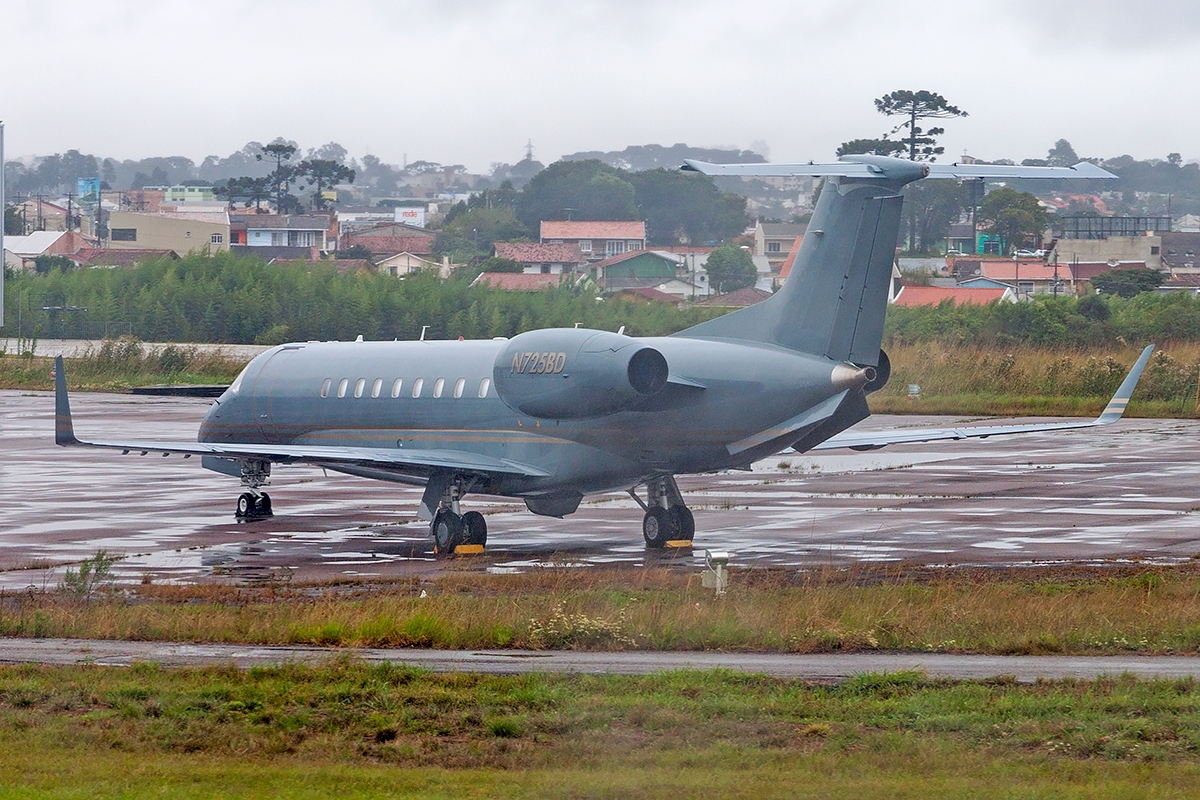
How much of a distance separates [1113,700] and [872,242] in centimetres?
1110

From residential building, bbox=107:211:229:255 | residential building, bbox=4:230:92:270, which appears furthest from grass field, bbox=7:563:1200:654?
residential building, bbox=107:211:229:255

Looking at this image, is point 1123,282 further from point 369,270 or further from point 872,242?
point 872,242

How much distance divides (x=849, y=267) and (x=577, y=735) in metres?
12.4

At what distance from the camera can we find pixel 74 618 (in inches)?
717

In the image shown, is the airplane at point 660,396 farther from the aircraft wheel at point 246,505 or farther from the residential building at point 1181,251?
the residential building at point 1181,251

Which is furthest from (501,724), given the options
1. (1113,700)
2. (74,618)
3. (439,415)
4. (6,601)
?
(439,415)

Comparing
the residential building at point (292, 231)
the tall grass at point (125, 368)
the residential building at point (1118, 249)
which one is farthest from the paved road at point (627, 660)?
the residential building at point (292, 231)

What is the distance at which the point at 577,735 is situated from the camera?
40.6 ft

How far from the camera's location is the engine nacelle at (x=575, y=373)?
76.9 feet

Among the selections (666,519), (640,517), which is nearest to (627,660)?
(666,519)

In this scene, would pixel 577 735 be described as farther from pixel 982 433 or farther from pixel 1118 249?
pixel 1118 249

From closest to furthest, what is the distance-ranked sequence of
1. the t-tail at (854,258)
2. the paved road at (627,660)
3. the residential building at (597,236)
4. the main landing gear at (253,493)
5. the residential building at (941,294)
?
the paved road at (627,660), the t-tail at (854,258), the main landing gear at (253,493), the residential building at (941,294), the residential building at (597,236)

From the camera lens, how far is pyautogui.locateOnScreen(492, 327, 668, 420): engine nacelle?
76.9 ft

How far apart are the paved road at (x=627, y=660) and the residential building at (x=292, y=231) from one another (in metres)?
133
